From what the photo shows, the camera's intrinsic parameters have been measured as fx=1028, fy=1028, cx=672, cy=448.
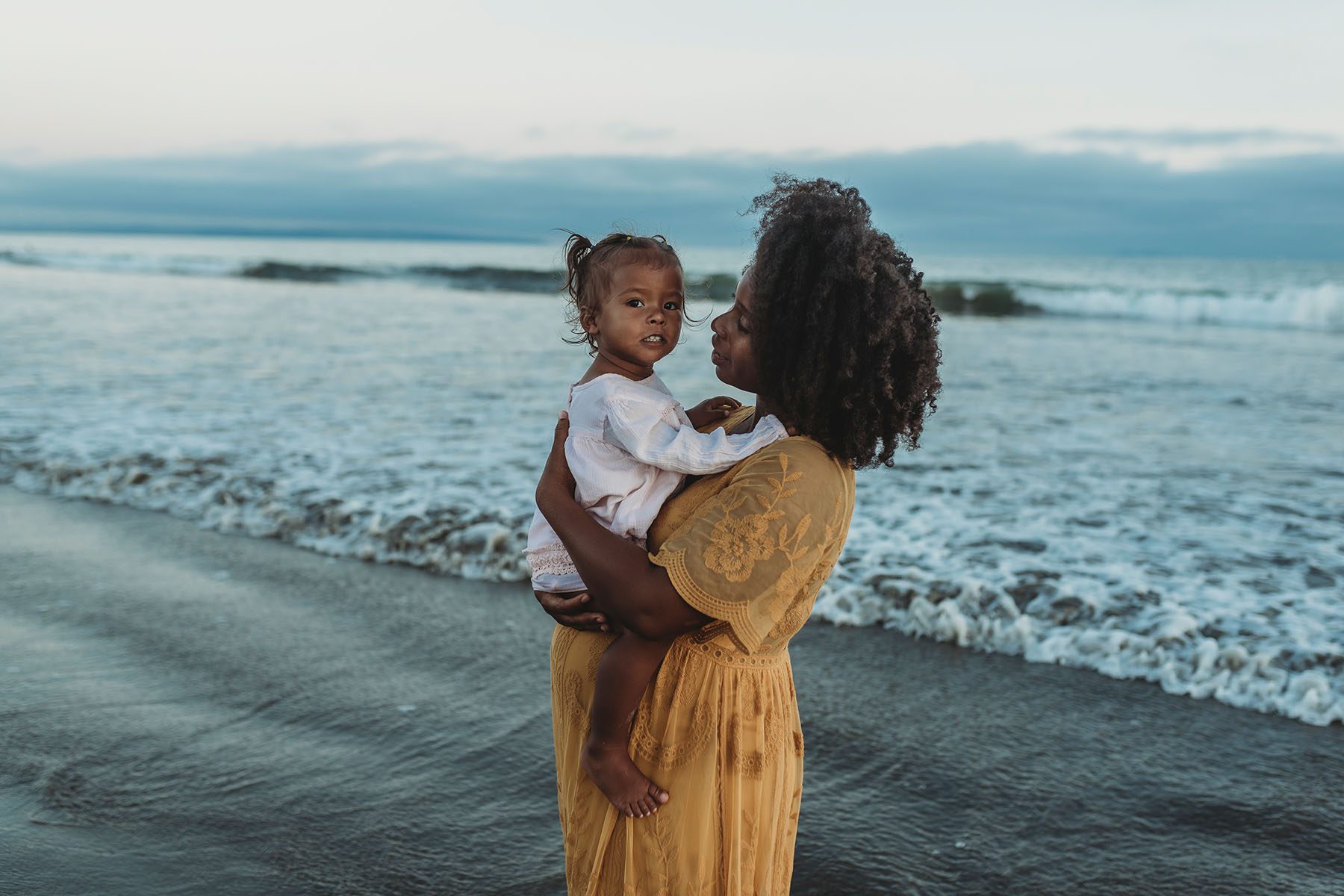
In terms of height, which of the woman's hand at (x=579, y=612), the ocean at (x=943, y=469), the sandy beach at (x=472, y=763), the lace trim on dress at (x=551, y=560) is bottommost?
the sandy beach at (x=472, y=763)

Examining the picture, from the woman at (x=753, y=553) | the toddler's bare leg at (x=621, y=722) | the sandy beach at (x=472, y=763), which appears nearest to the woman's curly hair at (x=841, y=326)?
the woman at (x=753, y=553)

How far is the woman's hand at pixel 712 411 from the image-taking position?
7.09 ft

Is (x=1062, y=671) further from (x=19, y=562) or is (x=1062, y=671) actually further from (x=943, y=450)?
(x=19, y=562)

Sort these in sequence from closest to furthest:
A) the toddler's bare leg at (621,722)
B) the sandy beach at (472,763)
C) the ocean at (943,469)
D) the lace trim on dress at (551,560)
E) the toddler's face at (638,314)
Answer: the toddler's bare leg at (621,722), the lace trim on dress at (551,560), the toddler's face at (638,314), the sandy beach at (472,763), the ocean at (943,469)

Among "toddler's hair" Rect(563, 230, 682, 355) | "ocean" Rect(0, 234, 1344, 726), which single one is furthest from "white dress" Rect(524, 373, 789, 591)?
"ocean" Rect(0, 234, 1344, 726)

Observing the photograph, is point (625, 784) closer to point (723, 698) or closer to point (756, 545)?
point (723, 698)

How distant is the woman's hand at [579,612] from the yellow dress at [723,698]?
7 cm

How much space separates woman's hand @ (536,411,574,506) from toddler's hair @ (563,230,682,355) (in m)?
0.34

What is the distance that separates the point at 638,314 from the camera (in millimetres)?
2162

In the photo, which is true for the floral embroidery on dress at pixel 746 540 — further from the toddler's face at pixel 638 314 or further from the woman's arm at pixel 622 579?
the toddler's face at pixel 638 314

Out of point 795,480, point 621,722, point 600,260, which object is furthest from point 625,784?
point 600,260

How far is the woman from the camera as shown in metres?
1.67

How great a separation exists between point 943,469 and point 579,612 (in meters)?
6.40

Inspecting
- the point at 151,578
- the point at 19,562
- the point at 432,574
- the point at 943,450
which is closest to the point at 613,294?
the point at 432,574
